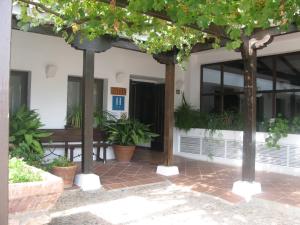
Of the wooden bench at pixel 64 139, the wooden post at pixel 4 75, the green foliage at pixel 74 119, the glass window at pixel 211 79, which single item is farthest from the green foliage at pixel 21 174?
the glass window at pixel 211 79

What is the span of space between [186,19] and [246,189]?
294 centimetres

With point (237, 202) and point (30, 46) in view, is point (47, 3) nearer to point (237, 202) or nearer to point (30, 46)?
point (30, 46)

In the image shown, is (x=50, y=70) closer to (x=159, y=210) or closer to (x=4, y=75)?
(x=159, y=210)

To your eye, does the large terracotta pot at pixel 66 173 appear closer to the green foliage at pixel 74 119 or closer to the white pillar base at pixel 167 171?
the white pillar base at pixel 167 171

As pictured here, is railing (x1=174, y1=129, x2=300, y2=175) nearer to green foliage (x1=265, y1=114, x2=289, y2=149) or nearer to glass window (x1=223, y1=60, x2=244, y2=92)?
green foliage (x1=265, y1=114, x2=289, y2=149)

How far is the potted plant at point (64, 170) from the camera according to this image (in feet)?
17.1

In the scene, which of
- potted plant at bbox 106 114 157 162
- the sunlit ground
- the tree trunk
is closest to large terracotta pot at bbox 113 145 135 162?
potted plant at bbox 106 114 157 162

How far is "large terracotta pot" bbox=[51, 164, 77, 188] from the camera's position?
522 cm

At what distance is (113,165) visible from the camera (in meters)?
7.22

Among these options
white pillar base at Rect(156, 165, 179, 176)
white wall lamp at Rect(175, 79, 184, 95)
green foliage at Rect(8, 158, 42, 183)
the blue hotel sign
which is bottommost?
white pillar base at Rect(156, 165, 179, 176)

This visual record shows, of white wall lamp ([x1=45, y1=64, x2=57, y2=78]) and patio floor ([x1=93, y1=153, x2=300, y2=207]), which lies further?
white wall lamp ([x1=45, y1=64, x2=57, y2=78])

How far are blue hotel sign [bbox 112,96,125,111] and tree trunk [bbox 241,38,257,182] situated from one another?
3688mm

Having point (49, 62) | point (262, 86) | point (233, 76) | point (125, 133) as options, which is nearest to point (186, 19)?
point (49, 62)

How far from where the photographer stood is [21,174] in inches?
126
